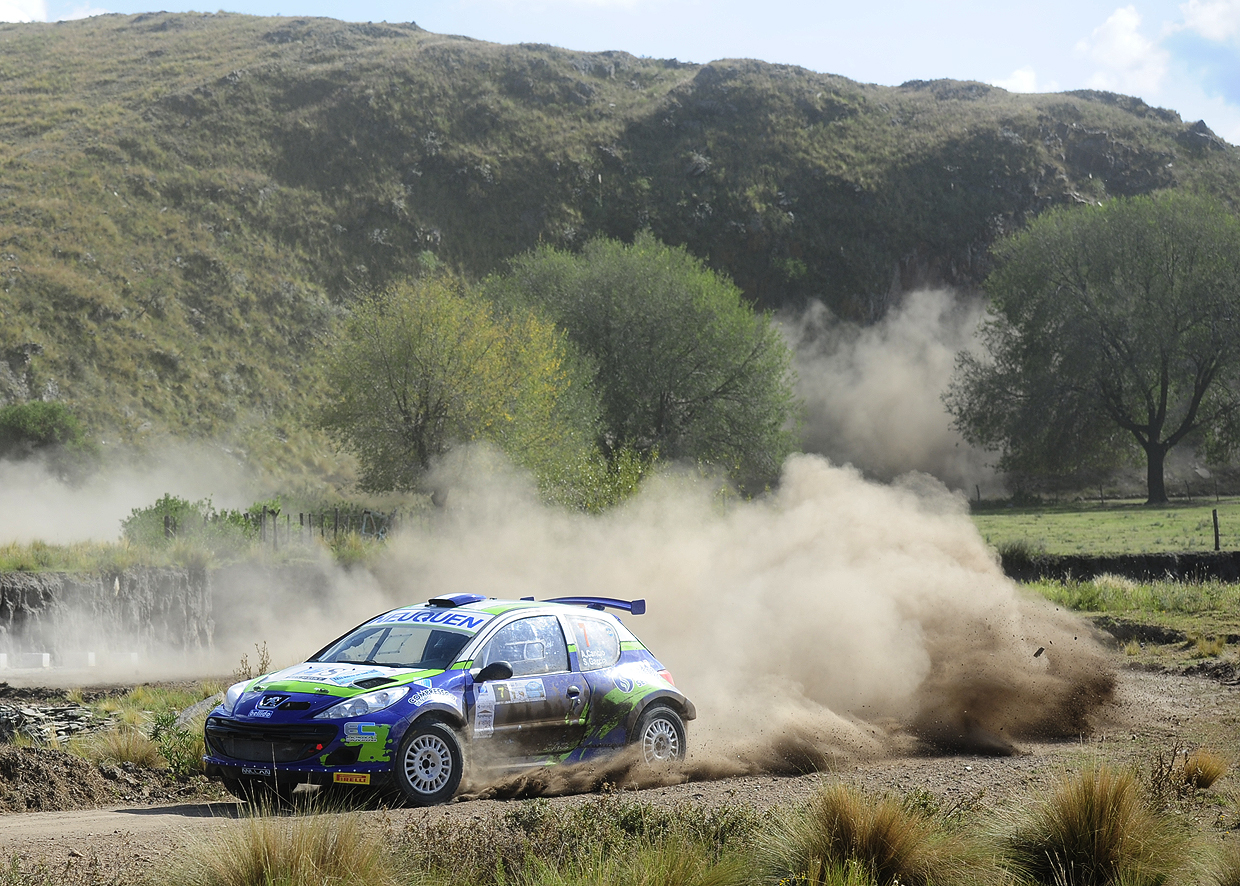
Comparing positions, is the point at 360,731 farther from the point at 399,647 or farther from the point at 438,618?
the point at 438,618

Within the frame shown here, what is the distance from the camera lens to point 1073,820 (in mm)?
7027

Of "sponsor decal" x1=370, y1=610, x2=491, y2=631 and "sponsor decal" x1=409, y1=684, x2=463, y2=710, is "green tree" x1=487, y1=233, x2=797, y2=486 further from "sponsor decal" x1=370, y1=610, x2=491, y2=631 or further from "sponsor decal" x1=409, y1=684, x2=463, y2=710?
"sponsor decal" x1=409, y1=684, x2=463, y2=710

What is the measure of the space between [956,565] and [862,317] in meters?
62.3

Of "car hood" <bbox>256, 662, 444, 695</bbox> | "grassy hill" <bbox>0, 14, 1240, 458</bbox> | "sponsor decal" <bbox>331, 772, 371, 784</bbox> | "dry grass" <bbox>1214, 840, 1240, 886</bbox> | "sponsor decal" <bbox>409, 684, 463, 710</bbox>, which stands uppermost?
"grassy hill" <bbox>0, 14, 1240, 458</bbox>

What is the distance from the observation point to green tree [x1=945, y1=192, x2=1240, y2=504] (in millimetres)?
53844

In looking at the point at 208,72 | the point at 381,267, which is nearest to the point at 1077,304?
the point at 381,267

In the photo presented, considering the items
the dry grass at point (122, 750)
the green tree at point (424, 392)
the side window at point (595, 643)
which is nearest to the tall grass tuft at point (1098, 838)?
the side window at point (595, 643)

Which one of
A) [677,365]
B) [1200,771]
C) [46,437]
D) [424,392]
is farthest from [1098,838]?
[677,365]

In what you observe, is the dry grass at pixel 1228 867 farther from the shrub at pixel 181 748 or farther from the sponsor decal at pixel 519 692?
the shrub at pixel 181 748

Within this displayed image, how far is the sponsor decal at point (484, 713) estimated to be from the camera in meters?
9.29

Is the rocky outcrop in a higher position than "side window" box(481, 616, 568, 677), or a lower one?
lower

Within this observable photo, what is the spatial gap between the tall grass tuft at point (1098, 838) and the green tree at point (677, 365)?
137ft

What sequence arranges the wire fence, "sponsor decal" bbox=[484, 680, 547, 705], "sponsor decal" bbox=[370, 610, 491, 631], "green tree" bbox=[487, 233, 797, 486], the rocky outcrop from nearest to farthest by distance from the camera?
1. "sponsor decal" bbox=[484, 680, 547, 705]
2. "sponsor decal" bbox=[370, 610, 491, 631]
3. the rocky outcrop
4. the wire fence
5. "green tree" bbox=[487, 233, 797, 486]

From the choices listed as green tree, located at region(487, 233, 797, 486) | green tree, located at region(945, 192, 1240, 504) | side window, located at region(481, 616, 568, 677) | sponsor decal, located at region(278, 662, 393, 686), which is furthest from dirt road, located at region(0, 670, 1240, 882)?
green tree, located at region(945, 192, 1240, 504)
